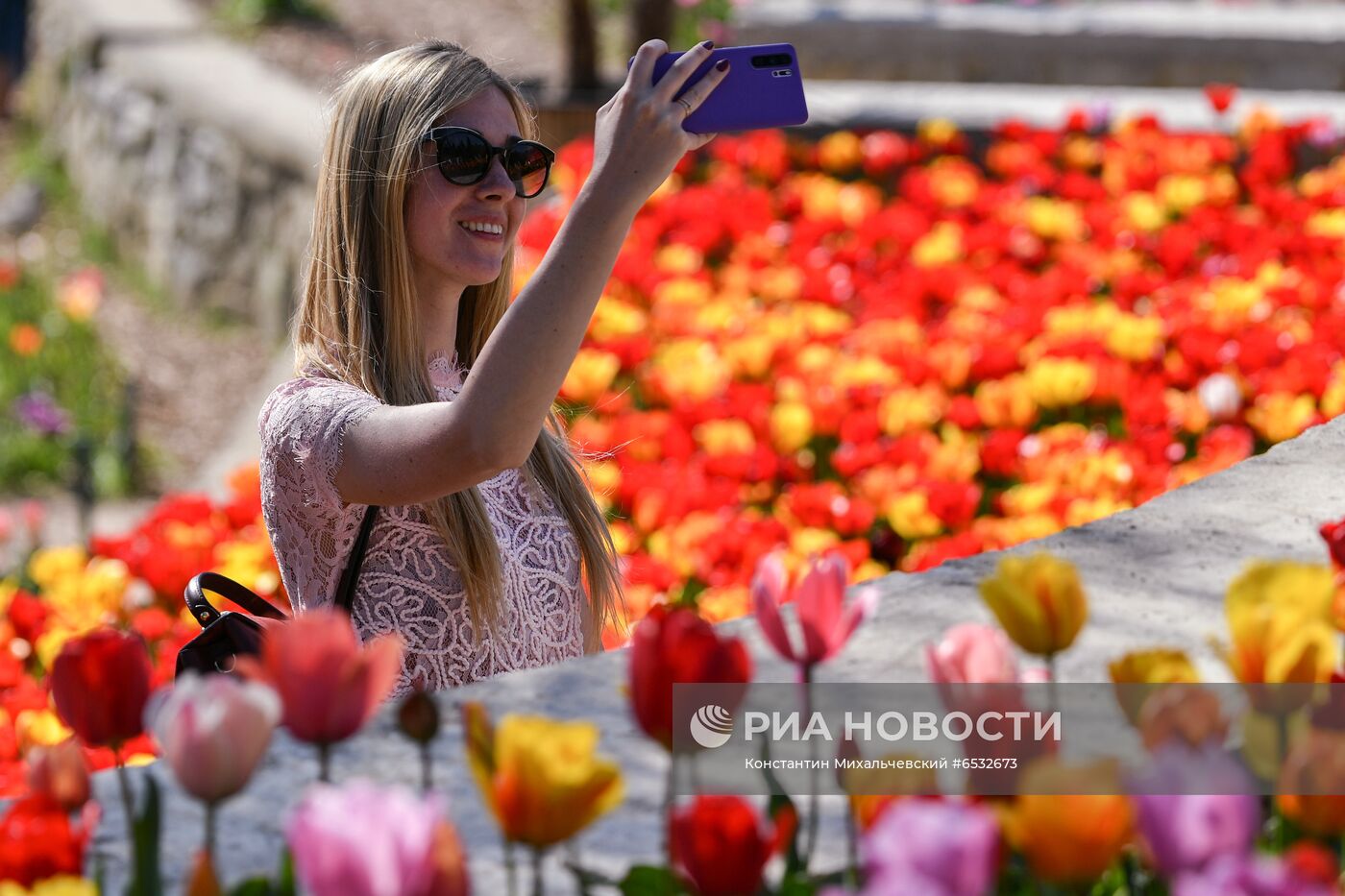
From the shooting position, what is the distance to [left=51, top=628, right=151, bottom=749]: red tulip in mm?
1163

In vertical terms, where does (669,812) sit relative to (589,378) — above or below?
below

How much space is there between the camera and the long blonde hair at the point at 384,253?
2.18 metres

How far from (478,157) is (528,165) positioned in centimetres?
8

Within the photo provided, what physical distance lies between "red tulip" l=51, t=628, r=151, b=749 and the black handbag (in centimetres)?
67

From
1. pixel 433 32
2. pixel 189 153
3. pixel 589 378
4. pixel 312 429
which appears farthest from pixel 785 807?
pixel 433 32

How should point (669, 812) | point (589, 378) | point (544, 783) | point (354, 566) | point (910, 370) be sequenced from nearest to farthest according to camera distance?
point (544, 783) < point (669, 812) < point (354, 566) < point (910, 370) < point (589, 378)

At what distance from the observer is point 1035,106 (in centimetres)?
693

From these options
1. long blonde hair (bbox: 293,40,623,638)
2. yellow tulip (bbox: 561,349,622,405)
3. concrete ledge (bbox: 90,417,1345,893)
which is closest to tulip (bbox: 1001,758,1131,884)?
concrete ledge (bbox: 90,417,1345,893)

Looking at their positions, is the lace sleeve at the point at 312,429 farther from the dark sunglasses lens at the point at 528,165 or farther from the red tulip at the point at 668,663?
the red tulip at the point at 668,663

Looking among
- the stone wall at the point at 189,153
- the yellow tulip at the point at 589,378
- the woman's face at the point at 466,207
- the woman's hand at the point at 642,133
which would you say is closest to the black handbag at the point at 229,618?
the woman's face at the point at 466,207

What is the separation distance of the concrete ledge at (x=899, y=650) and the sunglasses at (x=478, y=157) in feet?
2.53

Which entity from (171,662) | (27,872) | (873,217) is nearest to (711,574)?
(171,662)

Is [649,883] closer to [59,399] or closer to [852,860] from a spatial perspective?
[852,860]

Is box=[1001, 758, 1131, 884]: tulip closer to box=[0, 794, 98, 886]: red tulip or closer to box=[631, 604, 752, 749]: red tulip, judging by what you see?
box=[631, 604, 752, 749]: red tulip
